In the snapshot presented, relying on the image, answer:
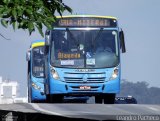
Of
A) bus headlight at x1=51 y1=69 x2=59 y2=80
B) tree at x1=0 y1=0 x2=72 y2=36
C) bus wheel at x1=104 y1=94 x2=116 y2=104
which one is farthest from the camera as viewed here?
bus headlight at x1=51 y1=69 x2=59 y2=80

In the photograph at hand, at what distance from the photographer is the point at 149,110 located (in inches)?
200

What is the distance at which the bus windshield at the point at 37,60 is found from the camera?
35031 millimetres

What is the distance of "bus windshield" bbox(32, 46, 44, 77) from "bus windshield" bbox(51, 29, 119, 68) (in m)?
10.7

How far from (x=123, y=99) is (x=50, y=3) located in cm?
2186

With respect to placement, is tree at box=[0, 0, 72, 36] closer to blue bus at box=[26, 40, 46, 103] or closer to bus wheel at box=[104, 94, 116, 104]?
bus wheel at box=[104, 94, 116, 104]

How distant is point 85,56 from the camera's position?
24.2 metres

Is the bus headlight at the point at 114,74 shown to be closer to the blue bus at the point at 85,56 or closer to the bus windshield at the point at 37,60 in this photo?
the blue bus at the point at 85,56

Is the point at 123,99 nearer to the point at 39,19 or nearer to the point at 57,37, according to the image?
the point at 57,37

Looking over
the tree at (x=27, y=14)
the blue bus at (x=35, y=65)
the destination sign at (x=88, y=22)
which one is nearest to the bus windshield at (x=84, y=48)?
the destination sign at (x=88, y=22)

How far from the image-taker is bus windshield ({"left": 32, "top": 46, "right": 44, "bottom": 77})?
115ft

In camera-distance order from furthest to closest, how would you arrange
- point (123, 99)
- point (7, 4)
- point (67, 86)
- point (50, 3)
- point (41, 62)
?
point (41, 62) → point (123, 99) → point (67, 86) → point (50, 3) → point (7, 4)

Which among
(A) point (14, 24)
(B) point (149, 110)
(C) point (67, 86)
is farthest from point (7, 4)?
(C) point (67, 86)

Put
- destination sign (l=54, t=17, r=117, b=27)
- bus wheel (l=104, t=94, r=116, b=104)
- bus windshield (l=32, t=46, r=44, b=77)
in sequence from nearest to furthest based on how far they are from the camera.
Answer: bus wheel (l=104, t=94, r=116, b=104)
destination sign (l=54, t=17, r=117, b=27)
bus windshield (l=32, t=46, r=44, b=77)

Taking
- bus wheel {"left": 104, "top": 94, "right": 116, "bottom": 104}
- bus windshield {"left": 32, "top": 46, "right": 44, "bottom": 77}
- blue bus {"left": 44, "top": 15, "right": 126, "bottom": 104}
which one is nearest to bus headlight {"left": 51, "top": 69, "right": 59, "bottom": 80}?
blue bus {"left": 44, "top": 15, "right": 126, "bottom": 104}
